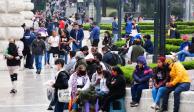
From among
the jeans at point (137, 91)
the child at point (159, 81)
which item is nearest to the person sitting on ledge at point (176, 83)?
the child at point (159, 81)

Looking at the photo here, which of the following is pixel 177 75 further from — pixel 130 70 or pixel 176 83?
pixel 130 70

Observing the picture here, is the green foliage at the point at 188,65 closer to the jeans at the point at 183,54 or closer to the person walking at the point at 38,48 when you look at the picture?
the jeans at the point at 183,54

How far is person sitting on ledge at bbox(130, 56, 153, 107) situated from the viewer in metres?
15.7

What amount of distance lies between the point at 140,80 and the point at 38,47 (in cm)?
1170

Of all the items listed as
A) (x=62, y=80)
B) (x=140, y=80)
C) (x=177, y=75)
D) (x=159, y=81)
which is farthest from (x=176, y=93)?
(x=62, y=80)

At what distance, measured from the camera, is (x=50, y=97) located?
17531 millimetres

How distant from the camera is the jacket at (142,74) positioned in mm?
15695

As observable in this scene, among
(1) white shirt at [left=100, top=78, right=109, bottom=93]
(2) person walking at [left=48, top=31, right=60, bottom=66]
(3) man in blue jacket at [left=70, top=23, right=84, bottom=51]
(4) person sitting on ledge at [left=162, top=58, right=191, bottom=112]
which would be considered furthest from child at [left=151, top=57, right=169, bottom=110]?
(3) man in blue jacket at [left=70, top=23, right=84, bottom=51]

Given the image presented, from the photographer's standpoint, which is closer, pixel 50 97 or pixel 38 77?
pixel 50 97

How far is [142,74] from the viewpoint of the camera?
15828 millimetres

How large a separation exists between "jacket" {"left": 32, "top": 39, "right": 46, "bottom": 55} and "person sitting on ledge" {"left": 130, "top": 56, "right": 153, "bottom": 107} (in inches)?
449

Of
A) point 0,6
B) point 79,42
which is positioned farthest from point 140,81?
point 79,42

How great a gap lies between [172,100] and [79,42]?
1689 centimetres

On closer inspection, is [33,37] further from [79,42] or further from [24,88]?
[24,88]
